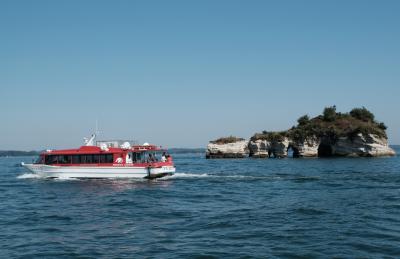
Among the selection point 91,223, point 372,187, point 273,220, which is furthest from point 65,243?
point 372,187

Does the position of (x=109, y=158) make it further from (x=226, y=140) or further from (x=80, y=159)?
(x=226, y=140)

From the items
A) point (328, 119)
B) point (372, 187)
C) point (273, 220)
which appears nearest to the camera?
point (273, 220)

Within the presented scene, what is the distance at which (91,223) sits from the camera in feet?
69.8

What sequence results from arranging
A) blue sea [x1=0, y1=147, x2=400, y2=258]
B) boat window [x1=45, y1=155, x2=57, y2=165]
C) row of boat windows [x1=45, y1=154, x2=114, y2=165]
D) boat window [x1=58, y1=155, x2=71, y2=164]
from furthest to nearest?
boat window [x1=45, y1=155, x2=57, y2=165]
boat window [x1=58, y1=155, x2=71, y2=164]
row of boat windows [x1=45, y1=154, x2=114, y2=165]
blue sea [x1=0, y1=147, x2=400, y2=258]

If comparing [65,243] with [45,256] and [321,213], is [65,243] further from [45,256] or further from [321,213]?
[321,213]

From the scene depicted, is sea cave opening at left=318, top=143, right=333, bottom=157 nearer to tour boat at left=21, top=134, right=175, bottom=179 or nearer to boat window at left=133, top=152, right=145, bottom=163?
tour boat at left=21, top=134, right=175, bottom=179

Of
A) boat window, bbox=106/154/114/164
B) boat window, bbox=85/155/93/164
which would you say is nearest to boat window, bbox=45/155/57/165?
boat window, bbox=85/155/93/164

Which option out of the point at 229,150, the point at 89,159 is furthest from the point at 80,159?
the point at 229,150

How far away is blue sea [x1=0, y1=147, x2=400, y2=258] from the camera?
51.9 ft

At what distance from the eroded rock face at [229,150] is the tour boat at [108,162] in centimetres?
6643

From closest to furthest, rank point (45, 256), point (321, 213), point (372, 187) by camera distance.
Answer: point (45, 256)
point (321, 213)
point (372, 187)

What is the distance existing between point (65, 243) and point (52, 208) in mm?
9912

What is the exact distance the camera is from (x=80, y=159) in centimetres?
4591

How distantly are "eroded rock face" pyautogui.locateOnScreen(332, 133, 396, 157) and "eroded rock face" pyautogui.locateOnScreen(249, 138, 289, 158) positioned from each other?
1247 cm
